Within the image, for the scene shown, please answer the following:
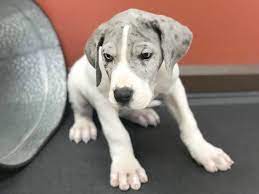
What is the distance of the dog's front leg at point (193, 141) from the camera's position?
213 cm

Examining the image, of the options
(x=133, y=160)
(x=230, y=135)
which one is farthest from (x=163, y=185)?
(x=230, y=135)

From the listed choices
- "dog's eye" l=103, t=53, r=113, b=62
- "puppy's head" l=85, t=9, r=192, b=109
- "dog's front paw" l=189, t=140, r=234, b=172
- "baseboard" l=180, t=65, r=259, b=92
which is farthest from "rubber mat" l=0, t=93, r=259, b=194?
"dog's eye" l=103, t=53, r=113, b=62

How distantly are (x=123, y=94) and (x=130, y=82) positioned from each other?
2.0 inches

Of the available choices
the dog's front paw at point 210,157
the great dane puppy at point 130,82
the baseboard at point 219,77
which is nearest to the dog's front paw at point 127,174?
the great dane puppy at point 130,82

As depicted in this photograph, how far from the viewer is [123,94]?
180 cm

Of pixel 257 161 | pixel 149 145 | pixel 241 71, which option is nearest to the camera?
pixel 257 161

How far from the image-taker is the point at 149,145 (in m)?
2.36

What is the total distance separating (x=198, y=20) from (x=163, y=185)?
0.97 m

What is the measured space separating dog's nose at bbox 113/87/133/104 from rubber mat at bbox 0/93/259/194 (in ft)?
1.46

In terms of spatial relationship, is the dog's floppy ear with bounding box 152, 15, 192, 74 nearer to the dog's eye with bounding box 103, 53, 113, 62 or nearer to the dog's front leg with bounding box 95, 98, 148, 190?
the dog's eye with bounding box 103, 53, 113, 62

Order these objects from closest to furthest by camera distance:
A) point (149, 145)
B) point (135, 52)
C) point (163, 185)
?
point (135, 52)
point (163, 185)
point (149, 145)

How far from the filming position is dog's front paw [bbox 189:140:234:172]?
2.12m

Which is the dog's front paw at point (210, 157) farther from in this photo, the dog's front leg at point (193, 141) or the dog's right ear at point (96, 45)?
the dog's right ear at point (96, 45)

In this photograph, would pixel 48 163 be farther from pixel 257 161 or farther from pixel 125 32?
pixel 257 161
